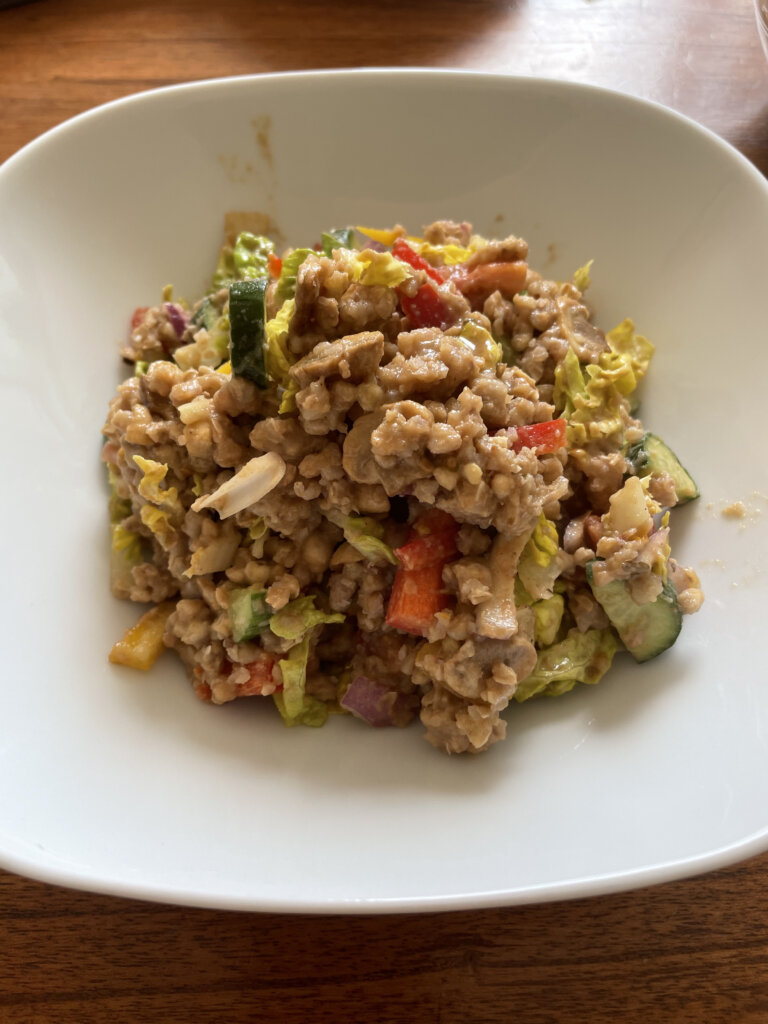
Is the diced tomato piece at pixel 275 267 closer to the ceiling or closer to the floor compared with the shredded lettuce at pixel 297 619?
closer to the ceiling

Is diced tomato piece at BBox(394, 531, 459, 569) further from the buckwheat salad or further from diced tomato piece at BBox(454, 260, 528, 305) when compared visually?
diced tomato piece at BBox(454, 260, 528, 305)

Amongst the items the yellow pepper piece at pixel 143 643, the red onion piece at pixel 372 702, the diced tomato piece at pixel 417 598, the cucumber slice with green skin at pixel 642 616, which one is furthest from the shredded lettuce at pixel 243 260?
the cucumber slice with green skin at pixel 642 616

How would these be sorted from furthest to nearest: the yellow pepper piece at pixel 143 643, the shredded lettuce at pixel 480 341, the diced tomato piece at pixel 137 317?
the diced tomato piece at pixel 137 317 → the yellow pepper piece at pixel 143 643 → the shredded lettuce at pixel 480 341

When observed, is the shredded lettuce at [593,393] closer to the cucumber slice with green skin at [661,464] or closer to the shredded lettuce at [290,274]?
the cucumber slice with green skin at [661,464]

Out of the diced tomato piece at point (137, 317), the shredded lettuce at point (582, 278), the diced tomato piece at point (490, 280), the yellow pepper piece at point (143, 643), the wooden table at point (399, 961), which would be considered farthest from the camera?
the diced tomato piece at point (137, 317)

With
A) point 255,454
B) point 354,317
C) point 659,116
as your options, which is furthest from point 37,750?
point 659,116

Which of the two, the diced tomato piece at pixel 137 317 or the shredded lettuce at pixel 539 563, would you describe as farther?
the diced tomato piece at pixel 137 317

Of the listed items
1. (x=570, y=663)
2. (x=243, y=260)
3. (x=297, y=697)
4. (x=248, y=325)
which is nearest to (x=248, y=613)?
(x=297, y=697)

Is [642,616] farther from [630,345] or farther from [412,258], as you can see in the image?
[412,258]
